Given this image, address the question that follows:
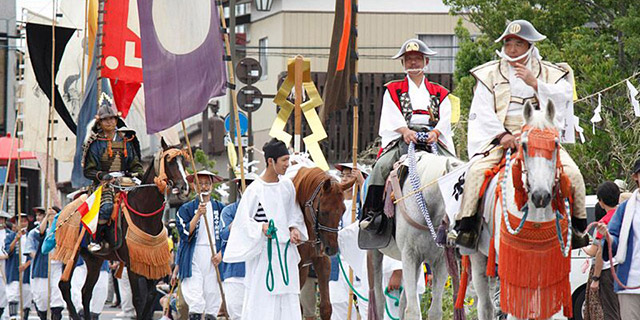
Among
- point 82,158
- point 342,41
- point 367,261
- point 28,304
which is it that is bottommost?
point 28,304

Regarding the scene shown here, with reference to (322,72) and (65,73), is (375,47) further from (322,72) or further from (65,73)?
(65,73)

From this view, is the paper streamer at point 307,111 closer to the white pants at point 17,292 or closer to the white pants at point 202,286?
the white pants at point 202,286

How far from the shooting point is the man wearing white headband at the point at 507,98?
10.2 metres

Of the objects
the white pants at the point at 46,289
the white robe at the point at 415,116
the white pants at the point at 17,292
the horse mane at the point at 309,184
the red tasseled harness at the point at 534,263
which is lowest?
the white pants at the point at 17,292

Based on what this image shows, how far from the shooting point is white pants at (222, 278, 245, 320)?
14.9 m

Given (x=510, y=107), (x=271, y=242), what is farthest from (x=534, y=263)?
(x=271, y=242)

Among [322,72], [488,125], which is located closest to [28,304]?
[488,125]

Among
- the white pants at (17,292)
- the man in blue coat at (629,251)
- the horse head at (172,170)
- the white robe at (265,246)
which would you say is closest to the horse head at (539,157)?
the man in blue coat at (629,251)

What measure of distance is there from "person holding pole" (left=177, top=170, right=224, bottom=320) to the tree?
631 cm

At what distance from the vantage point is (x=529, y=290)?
30.3 feet

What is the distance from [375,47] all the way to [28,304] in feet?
62.9

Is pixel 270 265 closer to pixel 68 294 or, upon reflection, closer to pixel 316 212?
pixel 316 212

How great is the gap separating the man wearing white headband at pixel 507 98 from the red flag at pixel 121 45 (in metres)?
7.12

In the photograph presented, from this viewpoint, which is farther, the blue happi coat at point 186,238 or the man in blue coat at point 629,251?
the blue happi coat at point 186,238
